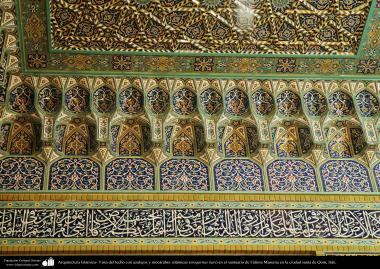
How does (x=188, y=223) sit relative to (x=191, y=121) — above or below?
below

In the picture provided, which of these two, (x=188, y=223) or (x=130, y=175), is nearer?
(x=188, y=223)

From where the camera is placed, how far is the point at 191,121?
5840 mm

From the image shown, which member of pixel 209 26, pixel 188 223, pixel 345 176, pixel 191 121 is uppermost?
pixel 209 26

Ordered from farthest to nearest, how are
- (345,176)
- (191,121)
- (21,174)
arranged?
(191,121), (345,176), (21,174)

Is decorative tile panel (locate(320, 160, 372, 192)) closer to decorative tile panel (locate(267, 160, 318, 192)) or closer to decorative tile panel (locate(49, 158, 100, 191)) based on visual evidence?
decorative tile panel (locate(267, 160, 318, 192))

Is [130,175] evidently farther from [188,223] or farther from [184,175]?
[188,223]

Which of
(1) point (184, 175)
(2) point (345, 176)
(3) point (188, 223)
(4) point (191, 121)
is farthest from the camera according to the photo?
(4) point (191, 121)

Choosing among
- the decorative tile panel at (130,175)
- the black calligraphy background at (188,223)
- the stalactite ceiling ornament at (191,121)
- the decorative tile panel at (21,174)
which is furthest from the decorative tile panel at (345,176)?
→ the decorative tile panel at (21,174)

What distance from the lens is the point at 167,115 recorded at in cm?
580

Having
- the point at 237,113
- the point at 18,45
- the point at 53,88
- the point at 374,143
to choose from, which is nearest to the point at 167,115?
the point at 237,113

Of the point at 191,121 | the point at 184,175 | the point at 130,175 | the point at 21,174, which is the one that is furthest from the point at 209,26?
the point at 21,174

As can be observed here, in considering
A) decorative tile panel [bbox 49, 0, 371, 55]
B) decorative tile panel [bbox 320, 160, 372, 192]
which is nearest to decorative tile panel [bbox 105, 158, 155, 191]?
decorative tile panel [bbox 49, 0, 371, 55]

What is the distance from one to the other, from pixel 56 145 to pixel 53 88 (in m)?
0.49

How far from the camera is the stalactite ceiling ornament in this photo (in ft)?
17.6
